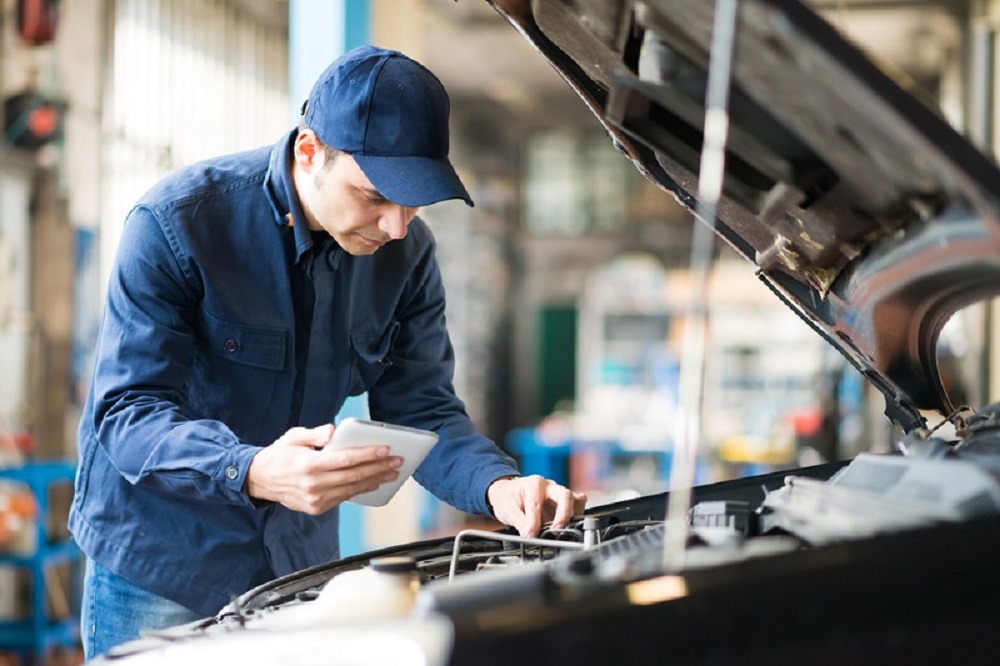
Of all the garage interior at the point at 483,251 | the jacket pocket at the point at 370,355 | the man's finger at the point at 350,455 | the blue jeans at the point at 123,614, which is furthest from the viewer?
the garage interior at the point at 483,251

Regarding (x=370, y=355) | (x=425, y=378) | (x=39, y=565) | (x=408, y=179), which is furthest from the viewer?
(x=39, y=565)

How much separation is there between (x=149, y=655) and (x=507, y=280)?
12.5 meters

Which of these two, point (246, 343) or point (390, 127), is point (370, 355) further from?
point (390, 127)

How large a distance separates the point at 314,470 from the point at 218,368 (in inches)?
19.3

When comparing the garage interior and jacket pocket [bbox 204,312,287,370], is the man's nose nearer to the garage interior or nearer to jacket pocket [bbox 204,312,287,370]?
jacket pocket [bbox 204,312,287,370]

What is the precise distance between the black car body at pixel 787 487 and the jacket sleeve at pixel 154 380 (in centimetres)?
22

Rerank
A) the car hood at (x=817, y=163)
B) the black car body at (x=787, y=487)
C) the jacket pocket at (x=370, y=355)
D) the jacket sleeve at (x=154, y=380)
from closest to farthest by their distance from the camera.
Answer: the black car body at (x=787, y=487)
the car hood at (x=817, y=163)
the jacket sleeve at (x=154, y=380)
the jacket pocket at (x=370, y=355)

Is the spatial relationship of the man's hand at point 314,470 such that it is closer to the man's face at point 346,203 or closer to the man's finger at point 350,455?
the man's finger at point 350,455

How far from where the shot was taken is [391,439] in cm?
150

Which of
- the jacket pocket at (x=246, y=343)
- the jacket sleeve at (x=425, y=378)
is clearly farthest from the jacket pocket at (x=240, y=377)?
the jacket sleeve at (x=425, y=378)

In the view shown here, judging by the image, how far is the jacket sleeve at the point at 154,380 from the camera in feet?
5.21

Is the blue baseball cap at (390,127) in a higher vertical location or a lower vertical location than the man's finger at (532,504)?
higher

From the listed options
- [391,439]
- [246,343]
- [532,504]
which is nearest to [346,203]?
[246,343]

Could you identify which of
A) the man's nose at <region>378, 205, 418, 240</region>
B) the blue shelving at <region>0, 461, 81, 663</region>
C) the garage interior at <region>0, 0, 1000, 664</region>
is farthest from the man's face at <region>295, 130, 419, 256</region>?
the blue shelving at <region>0, 461, 81, 663</region>
